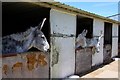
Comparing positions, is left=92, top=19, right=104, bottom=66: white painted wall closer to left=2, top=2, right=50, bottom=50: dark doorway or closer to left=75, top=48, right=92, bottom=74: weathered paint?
left=75, top=48, right=92, bottom=74: weathered paint

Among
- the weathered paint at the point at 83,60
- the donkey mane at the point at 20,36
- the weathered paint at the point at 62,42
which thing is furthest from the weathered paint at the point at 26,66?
the weathered paint at the point at 83,60

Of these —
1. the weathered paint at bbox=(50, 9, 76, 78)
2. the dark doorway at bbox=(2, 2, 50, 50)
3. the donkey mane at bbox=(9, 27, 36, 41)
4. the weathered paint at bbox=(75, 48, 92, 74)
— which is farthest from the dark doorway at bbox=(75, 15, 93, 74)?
the donkey mane at bbox=(9, 27, 36, 41)

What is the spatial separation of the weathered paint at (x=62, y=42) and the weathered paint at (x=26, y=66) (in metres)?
0.54

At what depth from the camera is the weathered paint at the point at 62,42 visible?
22.8 ft

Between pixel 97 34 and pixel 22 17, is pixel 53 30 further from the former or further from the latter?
pixel 97 34

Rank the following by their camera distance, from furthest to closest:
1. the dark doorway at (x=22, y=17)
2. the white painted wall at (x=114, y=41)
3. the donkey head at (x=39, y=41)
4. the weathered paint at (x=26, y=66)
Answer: the white painted wall at (x=114, y=41), the dark doorway at (x=22, y=17), the donkey head at (x=39, y=41), the weathered paint at (x=26, y=66)

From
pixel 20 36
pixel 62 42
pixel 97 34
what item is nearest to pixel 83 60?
pixel 62 42

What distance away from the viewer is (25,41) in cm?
569

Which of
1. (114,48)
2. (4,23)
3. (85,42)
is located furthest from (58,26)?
(114,48)

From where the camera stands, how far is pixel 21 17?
7445 millimetres

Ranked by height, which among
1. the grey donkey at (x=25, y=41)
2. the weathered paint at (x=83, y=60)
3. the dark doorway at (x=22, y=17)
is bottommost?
the weathered paint at (x=83, y=60)

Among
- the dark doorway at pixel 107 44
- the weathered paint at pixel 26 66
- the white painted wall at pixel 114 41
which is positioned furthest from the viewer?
the white painted wall at pixel 114 41

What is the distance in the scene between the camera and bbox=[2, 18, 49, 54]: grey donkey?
17.2 feet

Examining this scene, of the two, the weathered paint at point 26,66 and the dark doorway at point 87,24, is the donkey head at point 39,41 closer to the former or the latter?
the weathered paint at point 26,66
